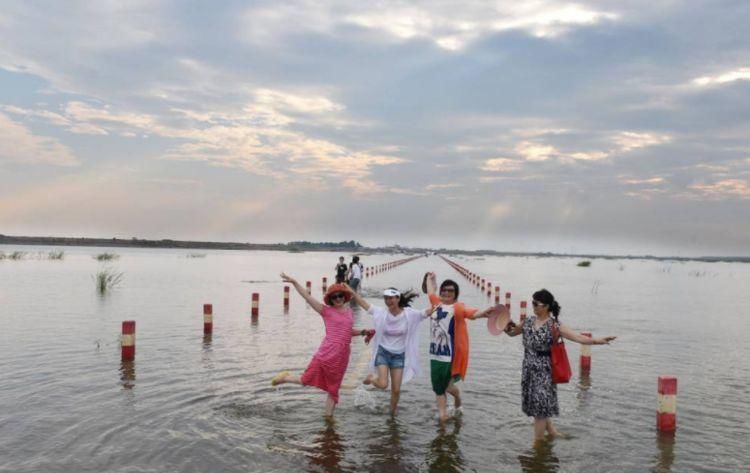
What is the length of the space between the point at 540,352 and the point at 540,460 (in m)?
1.32

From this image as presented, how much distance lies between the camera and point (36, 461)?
7.07 metres

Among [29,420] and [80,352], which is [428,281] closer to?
[29,420]

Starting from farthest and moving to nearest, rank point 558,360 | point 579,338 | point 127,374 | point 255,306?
1. point 255,306
2. point 127,374
3. point 558,360
4. point 579,338

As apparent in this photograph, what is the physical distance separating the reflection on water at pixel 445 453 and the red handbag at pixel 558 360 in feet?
5.00

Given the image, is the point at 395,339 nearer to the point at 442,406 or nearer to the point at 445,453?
the point at 442,406

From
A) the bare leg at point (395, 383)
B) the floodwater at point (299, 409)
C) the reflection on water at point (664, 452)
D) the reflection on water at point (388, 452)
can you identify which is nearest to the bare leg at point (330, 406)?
the floodwater at point (299, 409)

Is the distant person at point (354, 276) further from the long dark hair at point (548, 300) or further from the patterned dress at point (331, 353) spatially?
the long dark hair at point (548, 300)

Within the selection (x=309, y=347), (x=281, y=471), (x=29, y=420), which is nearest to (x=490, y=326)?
(x=281, y=471)

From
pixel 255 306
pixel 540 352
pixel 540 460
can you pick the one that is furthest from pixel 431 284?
pixel 255 306

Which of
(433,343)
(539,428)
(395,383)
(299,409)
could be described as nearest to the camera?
(539,428)

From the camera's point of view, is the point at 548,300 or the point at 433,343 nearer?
the point at 548,300

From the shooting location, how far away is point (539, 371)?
25.0ft

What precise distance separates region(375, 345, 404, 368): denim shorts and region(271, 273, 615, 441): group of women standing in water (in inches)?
0.5

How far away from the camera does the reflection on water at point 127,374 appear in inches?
432
